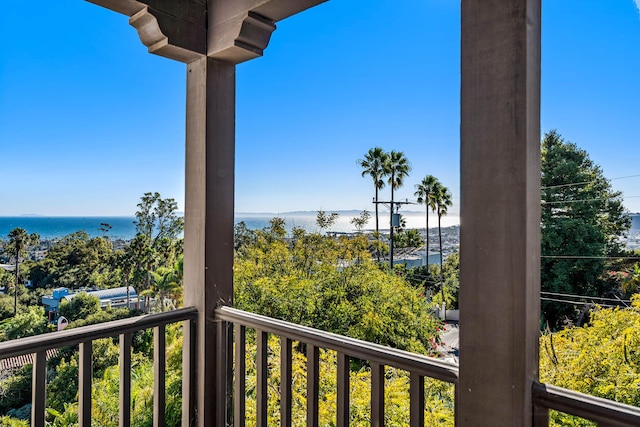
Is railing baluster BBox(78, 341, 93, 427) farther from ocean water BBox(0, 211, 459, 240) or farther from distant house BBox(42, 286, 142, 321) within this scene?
ocean water BBox(0, 211, 459, 240)

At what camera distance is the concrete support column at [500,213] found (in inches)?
40.2

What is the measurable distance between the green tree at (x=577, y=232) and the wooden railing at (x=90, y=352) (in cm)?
162

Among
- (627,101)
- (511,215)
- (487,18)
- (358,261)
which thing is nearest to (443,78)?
(627,101)

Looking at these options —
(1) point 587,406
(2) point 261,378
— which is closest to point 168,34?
(2) point 261,378

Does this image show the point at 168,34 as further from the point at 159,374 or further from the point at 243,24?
the point at 159,374

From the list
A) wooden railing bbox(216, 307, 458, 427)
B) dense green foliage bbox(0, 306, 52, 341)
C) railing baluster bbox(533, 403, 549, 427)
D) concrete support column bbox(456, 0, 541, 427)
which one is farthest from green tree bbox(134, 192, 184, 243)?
railing baluster bbox(533, 403, 549, 427)

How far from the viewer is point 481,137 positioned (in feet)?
3.59

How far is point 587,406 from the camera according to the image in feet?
3.21

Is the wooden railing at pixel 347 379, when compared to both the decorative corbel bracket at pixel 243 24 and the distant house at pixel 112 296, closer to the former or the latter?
the distant house at pixel 112 296

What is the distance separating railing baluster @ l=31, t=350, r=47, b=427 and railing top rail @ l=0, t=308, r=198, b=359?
0.04 metres

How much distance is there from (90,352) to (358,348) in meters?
1.07

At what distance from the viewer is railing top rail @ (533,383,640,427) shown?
93 cm

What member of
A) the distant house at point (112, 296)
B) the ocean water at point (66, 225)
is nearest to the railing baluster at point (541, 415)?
the distant house at point (112, 296)

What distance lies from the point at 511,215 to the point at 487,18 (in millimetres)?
559
